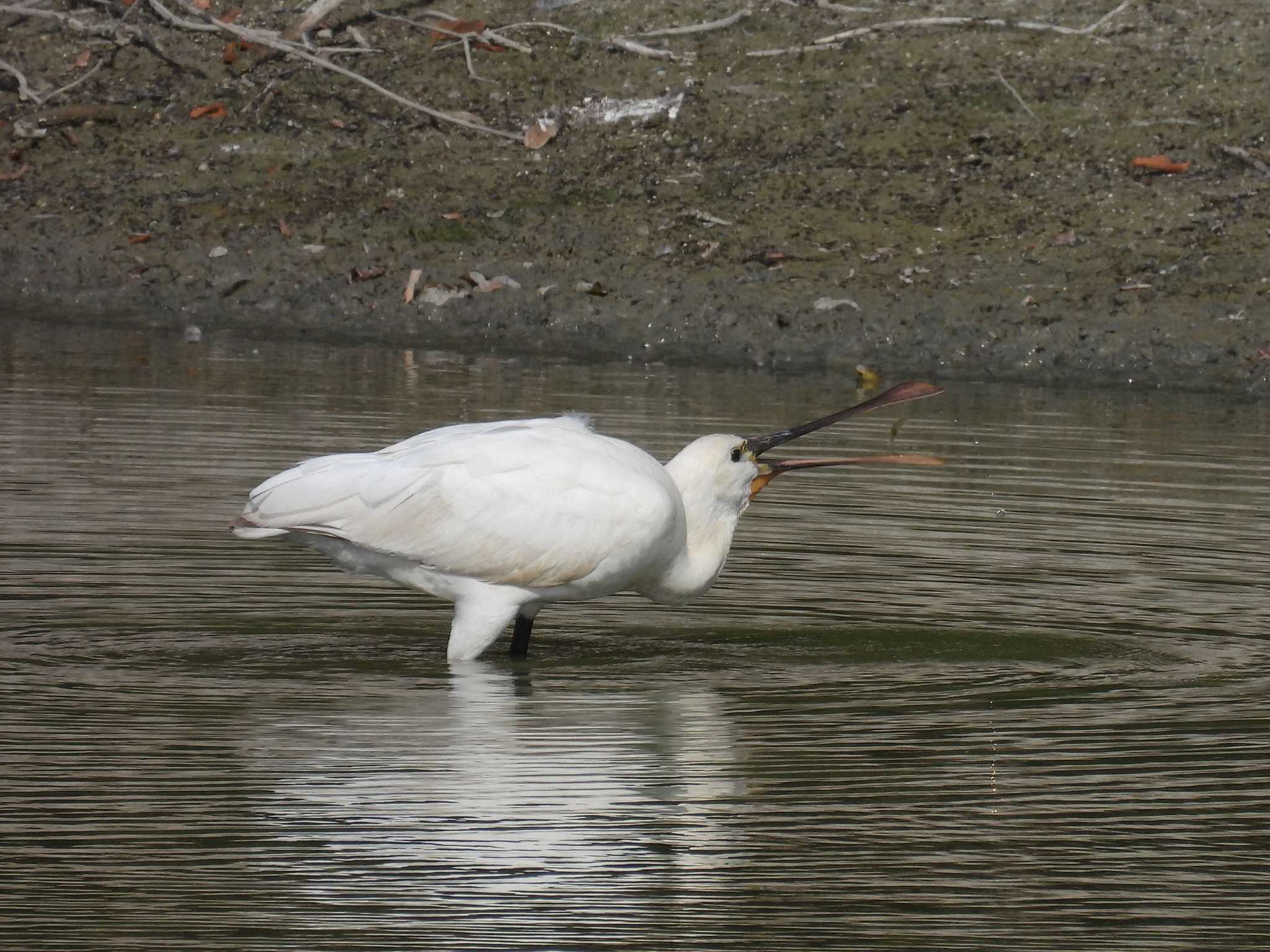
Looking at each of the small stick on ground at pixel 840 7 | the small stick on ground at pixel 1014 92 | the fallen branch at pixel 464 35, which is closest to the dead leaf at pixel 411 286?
the fallen branch at pixel 464 35

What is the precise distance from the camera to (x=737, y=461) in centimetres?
684

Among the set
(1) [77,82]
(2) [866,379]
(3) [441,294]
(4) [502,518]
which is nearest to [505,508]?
(4) [502,518]

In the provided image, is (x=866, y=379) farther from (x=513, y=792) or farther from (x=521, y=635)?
(x=513, y=792)

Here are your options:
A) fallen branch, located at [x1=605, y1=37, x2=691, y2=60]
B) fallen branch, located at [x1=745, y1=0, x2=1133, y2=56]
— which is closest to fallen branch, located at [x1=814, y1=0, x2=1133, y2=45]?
fallen branch, located at [x1=745, y1=0, x2=1133, y2=56]

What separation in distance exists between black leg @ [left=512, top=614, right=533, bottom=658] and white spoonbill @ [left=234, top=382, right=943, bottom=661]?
6 centimetres

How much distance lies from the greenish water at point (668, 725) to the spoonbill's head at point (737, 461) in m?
0.42

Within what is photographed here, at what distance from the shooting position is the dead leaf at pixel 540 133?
15.6 meters

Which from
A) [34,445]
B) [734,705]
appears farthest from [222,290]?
[734,705]

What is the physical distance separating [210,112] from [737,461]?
1009 cm

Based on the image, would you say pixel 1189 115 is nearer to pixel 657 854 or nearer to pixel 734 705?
pixel 734 705

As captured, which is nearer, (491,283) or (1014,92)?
(491,283)

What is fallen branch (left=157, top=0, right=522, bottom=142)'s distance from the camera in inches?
608

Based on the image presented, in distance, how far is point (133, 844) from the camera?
4660 millimetres

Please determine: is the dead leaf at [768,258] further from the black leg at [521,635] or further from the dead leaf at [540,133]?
the black leg at [521,635]
